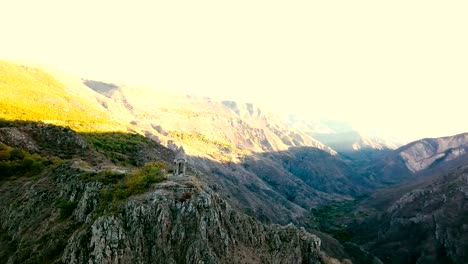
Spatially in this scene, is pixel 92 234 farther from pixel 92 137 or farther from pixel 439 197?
pixel 439 197

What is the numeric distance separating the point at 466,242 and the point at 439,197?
41.0 metres

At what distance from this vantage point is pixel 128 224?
43.8 m

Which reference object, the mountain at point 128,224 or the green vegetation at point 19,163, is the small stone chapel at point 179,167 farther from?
the green vegetation at point 19,163

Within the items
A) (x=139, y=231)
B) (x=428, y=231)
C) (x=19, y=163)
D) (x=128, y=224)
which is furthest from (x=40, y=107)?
(x=428, y=231)

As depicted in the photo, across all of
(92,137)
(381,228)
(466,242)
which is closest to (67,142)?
(92,137)

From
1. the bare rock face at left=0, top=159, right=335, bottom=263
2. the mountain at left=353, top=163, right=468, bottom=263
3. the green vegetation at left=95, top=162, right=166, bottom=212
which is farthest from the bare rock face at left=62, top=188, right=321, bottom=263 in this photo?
the mountain at left=353, top=163, right=468, bottom=263

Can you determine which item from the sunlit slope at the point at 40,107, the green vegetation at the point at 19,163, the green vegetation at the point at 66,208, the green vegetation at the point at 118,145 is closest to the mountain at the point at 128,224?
the green vegetation at the point at 66,208

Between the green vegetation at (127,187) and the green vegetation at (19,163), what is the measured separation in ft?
71.3

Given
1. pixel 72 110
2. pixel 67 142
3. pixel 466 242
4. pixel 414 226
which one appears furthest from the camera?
pixel 414 226

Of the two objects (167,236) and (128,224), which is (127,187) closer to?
(128,224)

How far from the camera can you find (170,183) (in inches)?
1944

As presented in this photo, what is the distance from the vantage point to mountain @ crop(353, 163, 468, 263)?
150 metres

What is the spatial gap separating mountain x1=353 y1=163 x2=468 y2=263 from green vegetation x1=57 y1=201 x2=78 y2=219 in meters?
133

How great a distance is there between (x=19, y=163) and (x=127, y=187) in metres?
30.2
